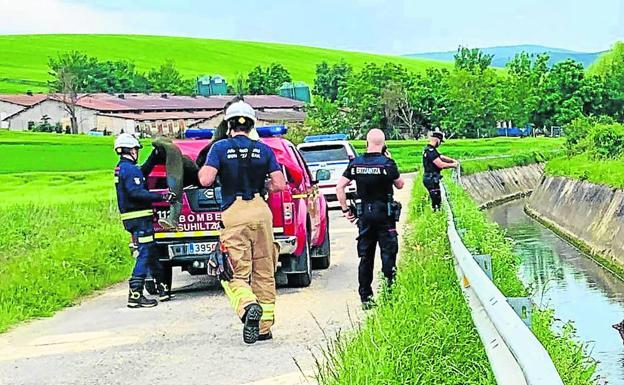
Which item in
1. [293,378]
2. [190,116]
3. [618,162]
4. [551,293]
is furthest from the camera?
[190,116]

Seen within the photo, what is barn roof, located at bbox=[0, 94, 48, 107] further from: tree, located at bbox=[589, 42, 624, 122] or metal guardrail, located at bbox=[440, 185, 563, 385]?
metal guardrail, located at bbox=[440, 185, 563, 385]

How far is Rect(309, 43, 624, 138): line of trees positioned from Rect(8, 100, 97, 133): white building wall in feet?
86.1

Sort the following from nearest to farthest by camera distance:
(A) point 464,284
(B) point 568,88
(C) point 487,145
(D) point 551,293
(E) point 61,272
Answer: (A) point 464,284 → (E) point 61,272 → (D) point 551,293 → (C) point 487,145 → (B) point 568,88

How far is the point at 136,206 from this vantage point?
1217 centimetres

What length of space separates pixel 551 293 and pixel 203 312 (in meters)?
7.70

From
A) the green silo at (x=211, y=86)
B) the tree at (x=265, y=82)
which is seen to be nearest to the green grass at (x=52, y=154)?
the green silo at (x=211, y=86)

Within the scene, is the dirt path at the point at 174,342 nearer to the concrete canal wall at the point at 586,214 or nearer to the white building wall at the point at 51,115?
the concrete canal wall at the point at 586,214

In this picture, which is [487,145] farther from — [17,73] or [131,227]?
[17,73]

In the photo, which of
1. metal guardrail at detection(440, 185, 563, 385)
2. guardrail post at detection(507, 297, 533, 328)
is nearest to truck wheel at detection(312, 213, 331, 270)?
metal guardrail at detection(440, 185, 563, 385)

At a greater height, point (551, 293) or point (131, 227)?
point (131, 227)

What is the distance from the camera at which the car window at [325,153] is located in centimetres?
2711

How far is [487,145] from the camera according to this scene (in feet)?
241

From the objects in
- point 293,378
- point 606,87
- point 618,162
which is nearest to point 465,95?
point 606,87

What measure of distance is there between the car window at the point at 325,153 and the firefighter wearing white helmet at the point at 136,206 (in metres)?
14.9
